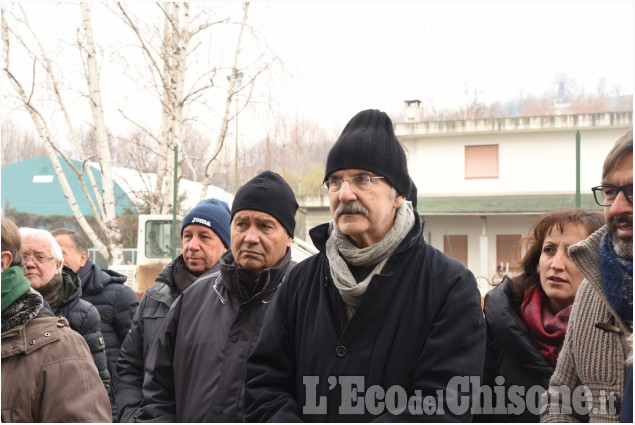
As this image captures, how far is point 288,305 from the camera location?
2559 mm

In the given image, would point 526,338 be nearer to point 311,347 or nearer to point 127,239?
point 311,347

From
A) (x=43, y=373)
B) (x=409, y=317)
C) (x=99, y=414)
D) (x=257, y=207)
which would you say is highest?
(x=257, y=207)

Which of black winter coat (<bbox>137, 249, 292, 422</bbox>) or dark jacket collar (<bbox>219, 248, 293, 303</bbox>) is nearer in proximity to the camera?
black winter coat (<bbox>137, 249, 292, 422</bbox>)

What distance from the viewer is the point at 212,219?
401 centimetres

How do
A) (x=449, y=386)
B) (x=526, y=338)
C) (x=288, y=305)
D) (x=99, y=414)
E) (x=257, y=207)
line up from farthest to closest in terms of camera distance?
(x=257, y=207) → (x=526, y=338) → (x=288, y=305) → (x=99, y=414) → (x=449, y=386)

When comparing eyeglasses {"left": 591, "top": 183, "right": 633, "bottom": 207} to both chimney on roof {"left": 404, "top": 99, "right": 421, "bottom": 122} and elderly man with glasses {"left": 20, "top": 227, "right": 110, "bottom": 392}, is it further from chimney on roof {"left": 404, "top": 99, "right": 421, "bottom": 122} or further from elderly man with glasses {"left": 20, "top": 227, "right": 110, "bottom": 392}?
chimney on roof {"left": 404, "top": 99, "right": 421, "bottom": 122}

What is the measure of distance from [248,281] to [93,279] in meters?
2.13

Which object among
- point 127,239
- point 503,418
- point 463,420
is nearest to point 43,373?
point 463,420

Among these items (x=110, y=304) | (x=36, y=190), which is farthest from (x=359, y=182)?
(x=36, y=190)

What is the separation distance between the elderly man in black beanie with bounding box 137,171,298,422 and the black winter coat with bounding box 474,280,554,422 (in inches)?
40.1

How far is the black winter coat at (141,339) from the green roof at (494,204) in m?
17.6

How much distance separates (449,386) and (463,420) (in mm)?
138

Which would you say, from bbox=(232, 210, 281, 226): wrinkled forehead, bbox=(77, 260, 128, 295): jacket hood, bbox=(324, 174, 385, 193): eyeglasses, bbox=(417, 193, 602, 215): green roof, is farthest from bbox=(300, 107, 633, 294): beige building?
bbox=(324, 174, 385, 193): eyeglasses

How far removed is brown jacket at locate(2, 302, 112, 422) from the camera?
2266 millimetres
